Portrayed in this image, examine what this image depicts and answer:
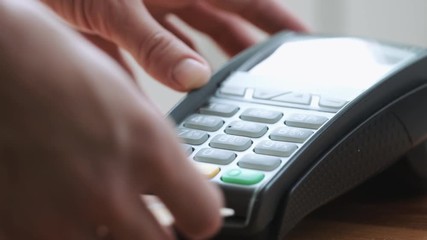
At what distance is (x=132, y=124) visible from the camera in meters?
0.28

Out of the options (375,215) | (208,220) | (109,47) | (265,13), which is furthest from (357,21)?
(208,220)

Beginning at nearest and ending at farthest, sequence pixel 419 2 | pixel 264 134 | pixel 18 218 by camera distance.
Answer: pixel 18 218 < pixel 264 134 < pixel 419 2

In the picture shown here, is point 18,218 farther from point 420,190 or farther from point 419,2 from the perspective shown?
point 419,2

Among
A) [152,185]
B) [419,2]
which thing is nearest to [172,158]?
[152,185]

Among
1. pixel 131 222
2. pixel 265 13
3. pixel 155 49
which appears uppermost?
pixel 265 13

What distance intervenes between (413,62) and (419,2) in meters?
0.34

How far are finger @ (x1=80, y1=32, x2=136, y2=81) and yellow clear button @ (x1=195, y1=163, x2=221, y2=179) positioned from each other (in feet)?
0.72

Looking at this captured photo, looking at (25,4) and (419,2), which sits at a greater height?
(419,2)

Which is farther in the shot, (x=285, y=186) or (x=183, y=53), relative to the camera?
(x=183, y=53)

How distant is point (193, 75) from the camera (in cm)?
47

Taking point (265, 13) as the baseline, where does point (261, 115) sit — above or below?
below

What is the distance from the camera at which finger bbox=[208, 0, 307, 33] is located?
2.20 feet

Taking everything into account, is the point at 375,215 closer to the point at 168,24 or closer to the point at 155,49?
the point at 155,49

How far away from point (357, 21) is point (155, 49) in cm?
38
